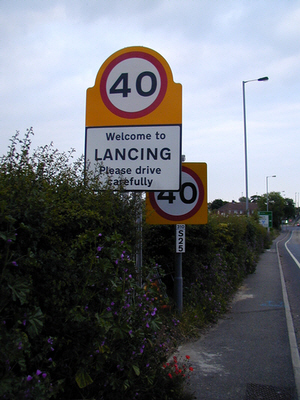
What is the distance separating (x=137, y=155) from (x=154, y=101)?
50 cm

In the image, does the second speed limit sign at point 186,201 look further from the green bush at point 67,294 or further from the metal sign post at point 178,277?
the green bush at point 67,294

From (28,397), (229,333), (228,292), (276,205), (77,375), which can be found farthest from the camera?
(276,205)

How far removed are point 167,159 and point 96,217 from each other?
97cm

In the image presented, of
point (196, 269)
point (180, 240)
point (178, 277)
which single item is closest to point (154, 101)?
point (180, 240)

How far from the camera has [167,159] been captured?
331 centimetres

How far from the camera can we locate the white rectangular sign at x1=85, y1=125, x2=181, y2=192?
3293 millimetres

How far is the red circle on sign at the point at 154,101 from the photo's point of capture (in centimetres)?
343

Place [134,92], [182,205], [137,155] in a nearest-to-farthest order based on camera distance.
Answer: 1. [137,155]
2. [134,92]
3. [182,205]

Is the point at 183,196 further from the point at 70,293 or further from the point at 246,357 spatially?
the point at 70,293

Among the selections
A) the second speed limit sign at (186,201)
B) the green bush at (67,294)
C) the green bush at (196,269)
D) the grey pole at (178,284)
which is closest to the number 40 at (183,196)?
the second speed limit sign at (186,201)

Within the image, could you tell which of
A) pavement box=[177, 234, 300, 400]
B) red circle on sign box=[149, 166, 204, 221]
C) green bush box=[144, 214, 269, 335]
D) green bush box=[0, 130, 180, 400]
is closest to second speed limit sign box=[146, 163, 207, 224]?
red circle on sign box=[149, 166, 204, 221]

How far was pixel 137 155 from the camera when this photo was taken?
132 inches

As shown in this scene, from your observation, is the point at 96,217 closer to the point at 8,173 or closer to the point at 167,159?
the point at 8,173

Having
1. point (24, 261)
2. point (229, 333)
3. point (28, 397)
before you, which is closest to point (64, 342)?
point (28, 397)
